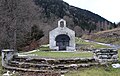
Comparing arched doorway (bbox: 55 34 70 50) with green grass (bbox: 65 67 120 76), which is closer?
green grass (bbox: 65 67 120 76)

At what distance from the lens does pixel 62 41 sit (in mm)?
35375

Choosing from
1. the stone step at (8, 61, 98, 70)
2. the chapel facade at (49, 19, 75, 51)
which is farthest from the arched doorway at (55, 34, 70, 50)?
the stone step at (8, 61, 98, 70)

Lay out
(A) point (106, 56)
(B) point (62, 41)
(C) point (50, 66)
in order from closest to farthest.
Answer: (C) point (50, 66), (A) point (106, 56), (B) point (62, 41)

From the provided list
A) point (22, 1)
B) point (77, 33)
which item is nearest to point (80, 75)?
point (22, 1)

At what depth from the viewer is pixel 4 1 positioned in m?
31.2

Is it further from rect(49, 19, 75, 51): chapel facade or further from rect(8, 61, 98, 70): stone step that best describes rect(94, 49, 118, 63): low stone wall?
rect(49, 19, 75, 51): chapel facade

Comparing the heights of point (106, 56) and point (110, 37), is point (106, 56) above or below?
below

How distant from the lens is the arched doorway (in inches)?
1391

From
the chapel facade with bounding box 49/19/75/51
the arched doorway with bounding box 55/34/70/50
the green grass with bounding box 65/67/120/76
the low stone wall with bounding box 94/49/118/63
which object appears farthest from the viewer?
the arched doorway with bounding box 55/34/70/50

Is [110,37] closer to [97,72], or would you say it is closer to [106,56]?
[106,56]

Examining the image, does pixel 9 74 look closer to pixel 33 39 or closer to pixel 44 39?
pixel 33 39

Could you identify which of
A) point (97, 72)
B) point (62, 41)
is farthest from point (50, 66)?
point (62, 41)

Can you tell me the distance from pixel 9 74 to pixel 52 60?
105 inches

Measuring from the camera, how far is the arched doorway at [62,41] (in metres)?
35.3
